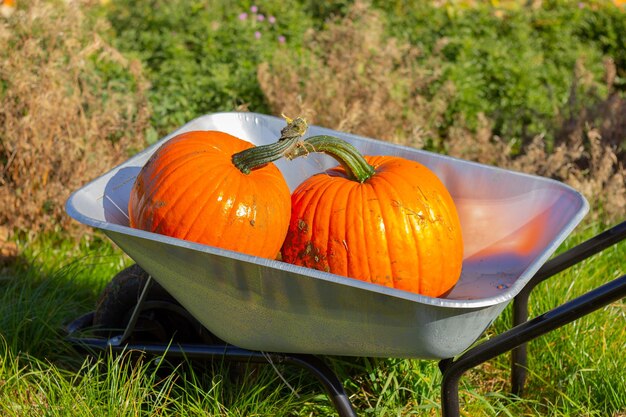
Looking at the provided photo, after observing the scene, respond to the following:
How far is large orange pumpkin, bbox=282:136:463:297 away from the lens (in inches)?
79.0

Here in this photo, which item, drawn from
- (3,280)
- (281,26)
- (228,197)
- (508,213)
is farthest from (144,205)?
(281,26)

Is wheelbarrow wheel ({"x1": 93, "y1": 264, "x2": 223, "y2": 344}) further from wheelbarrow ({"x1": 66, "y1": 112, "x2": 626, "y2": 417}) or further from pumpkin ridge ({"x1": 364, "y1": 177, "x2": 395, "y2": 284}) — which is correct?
pumpkin ridge ({"x1": 364, "y1": 177, "x2": 395, "y2": 284})

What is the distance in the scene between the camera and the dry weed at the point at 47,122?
343cm

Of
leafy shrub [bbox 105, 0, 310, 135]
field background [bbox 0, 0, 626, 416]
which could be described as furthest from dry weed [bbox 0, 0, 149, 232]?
leafy shrub [bbox 105, 0, 310, 135]

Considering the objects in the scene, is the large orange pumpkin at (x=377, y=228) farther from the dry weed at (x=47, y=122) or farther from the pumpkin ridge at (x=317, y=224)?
the dry weed at (x=47, y=122)

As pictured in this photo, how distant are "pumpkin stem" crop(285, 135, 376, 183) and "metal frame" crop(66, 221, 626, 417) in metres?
0.48

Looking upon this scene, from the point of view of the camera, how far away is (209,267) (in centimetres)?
185

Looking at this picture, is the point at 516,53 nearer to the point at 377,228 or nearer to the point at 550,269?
the point at 550,269

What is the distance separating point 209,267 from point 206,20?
3167mm

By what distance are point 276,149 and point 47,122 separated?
5.87 feet

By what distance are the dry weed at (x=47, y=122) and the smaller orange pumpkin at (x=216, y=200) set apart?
4.93 feet

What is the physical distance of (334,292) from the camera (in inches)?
69.0

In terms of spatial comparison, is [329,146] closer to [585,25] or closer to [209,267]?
[209,267]

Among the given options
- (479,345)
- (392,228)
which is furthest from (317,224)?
(479,345)
